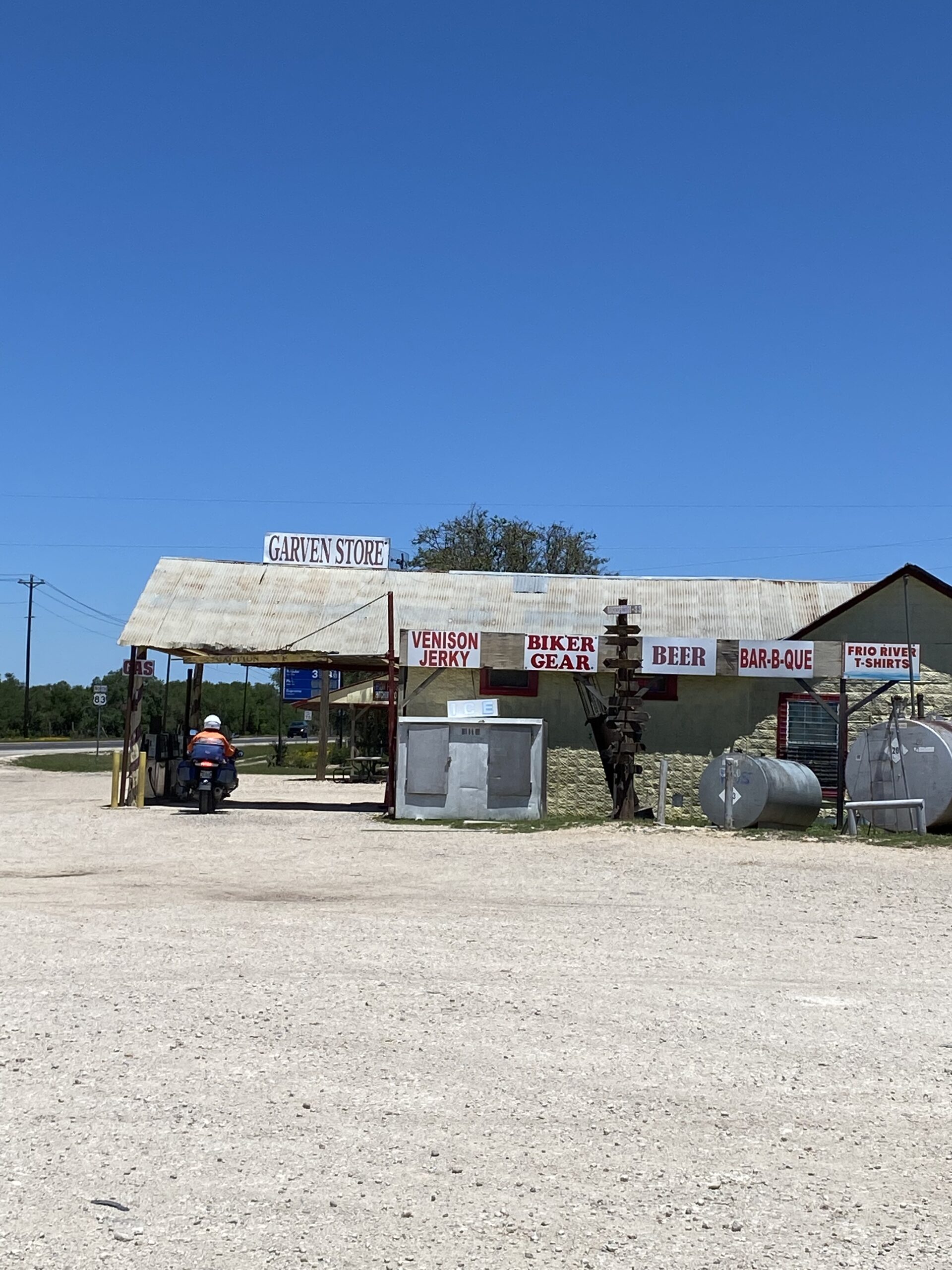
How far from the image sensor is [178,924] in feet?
34.1

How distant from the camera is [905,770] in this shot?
2094 centimetres

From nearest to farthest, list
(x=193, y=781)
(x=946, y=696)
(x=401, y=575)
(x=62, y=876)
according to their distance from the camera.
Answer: (x=62, y=876)
(x=193, y=781)
(x=946, y=696)
(x=401, y=575)

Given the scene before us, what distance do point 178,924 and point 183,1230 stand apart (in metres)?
6.23

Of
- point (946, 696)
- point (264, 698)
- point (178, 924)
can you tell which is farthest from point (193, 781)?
point (264, 698)

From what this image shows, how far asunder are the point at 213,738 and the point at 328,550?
479 inches

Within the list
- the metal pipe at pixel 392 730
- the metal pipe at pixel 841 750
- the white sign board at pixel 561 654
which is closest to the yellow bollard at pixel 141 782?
the metal pipe at pixel 392 730

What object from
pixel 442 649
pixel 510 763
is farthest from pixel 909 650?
pixel 442 649

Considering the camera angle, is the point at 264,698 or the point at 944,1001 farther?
the point at 264,698

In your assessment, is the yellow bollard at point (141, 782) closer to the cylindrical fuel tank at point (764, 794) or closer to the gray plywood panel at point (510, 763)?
the gray plywood panel at point (510, 763)

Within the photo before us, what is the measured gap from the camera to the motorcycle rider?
22.3 meters

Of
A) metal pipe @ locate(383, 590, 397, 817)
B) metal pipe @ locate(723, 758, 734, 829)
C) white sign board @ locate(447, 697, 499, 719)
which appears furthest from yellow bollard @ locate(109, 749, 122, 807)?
metal pipe @ locate(723, 758, 734, 829)

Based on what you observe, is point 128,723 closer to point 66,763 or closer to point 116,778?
point 116,778

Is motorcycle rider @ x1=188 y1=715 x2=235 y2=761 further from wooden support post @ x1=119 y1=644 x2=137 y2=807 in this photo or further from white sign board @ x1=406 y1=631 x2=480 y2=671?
white sign board @ x1=406 y1=631 x2=480 y2=671

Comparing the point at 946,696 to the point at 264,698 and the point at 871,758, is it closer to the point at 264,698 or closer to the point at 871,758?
the point at 871,758
